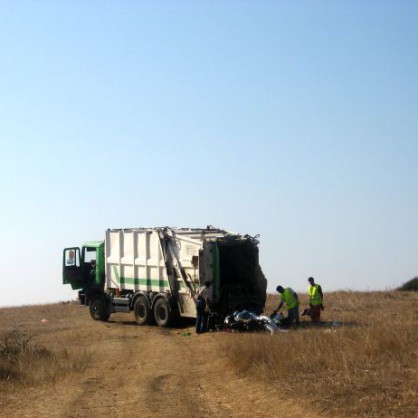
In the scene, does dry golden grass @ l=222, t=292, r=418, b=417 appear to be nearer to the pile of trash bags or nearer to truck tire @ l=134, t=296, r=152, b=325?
the pile of trash bags

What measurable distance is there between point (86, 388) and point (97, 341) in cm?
849

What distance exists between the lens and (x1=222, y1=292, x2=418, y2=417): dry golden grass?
1111cm

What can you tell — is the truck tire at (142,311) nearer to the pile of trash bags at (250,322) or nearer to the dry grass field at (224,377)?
the pile of trash bags at (250,322)

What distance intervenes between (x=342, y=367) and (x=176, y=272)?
496 inches

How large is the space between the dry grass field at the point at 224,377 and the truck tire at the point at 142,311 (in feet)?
17.8

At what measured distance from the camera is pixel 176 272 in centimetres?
2575

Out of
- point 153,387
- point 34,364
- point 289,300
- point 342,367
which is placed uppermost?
point 289,300

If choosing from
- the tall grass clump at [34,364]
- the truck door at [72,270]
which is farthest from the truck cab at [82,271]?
the tall grass clump at [34,364]

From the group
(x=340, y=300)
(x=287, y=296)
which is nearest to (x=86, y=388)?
(x=287, y=296)

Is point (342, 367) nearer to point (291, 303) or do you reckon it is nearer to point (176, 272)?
point (291, 303)

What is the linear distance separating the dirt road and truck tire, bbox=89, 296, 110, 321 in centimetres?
663

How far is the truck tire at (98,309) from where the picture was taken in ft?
98.0

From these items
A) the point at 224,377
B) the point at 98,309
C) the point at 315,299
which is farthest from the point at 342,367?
the point at 98,309

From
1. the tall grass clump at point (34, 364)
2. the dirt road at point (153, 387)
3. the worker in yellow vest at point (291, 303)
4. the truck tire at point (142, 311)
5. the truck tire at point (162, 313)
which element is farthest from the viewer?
the truck tire at point (142, 311)
